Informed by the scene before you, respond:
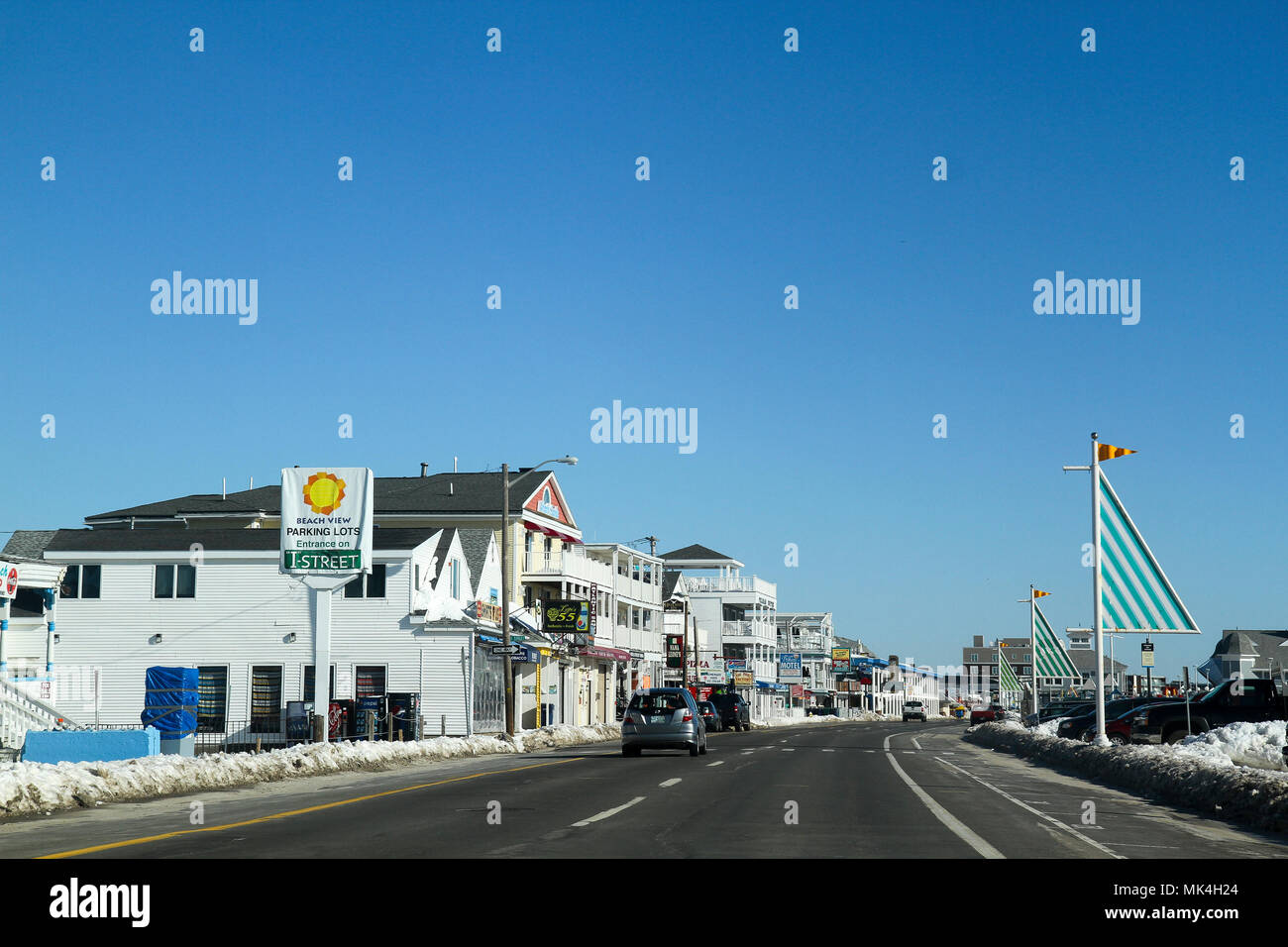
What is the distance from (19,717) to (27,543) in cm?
2443

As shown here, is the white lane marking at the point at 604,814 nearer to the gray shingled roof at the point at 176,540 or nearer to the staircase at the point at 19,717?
the staircase at the point at 19,717

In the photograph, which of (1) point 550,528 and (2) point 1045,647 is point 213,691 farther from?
(2) point 1045,647

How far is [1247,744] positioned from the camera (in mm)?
28250

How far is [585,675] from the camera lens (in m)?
65.1

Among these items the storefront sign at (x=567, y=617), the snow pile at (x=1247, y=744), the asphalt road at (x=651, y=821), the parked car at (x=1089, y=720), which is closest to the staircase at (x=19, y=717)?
the asphalt road at (x=651, y=821)

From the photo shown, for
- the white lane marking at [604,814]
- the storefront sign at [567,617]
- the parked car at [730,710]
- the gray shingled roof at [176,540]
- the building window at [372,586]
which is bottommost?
the parked car at [730,710]

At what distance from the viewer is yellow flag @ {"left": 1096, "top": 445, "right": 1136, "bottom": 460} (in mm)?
28219

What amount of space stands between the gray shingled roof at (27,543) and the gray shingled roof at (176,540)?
19.9ft

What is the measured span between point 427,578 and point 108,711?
12180 mm

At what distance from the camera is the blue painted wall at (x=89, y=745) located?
25.0 m

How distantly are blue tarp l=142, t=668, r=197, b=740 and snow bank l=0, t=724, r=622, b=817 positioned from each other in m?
4.13

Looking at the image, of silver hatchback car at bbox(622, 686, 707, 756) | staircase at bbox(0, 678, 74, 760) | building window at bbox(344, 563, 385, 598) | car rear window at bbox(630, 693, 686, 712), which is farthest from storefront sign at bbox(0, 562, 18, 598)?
car rear window at bbox(630, 693, 686, 712)
